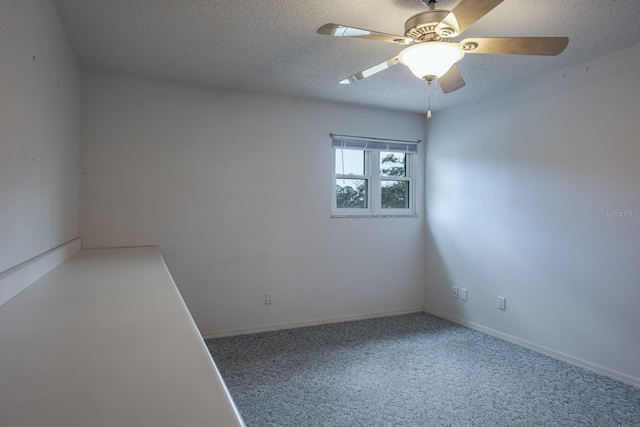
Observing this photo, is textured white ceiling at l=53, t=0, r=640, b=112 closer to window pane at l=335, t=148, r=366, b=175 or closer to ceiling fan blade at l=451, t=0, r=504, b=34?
ceiling fan blade at l=451, t=0, r=504, b=34

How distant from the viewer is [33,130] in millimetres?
1757

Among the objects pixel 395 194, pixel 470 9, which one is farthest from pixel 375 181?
pixel 470 9

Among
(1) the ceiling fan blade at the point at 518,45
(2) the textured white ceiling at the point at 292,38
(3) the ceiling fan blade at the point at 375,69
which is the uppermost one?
(2) the textured white ceiling at the point at 292,38

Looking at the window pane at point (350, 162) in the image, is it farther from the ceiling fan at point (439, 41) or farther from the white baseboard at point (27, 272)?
the white baseboard at point (27, 272)

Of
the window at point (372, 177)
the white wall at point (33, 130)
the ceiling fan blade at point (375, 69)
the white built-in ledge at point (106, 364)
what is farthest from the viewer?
the window at point (372, 177)

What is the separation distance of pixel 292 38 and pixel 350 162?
187 centimetres

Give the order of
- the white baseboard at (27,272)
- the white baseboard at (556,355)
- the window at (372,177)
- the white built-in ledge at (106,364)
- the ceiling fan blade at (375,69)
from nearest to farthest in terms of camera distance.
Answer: the white built-in ledge at (106,364), the white baseboard at (27,272), the ceiling fan blade at (375,69), the white baseboard at (556,355), the window at (372,177)

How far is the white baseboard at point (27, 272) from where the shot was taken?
133 cm

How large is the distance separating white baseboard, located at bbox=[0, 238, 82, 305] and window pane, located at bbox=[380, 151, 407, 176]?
316 centimetres

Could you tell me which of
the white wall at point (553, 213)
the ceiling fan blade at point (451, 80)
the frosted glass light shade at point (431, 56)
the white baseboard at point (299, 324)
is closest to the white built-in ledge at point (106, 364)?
the frosted glass light shade at point (431, 56)

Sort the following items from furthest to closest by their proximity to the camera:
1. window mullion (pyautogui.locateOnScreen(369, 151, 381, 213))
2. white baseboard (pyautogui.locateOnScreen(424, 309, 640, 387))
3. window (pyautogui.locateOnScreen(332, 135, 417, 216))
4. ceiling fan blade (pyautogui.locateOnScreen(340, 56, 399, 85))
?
window mullion (pyautogui.locateOnScreen(369, 151, 381, 213)) → window (pyautogui.locateOnScreen(332, 135, 417, 216)) → white baseboard (pyautogui.locateOnScreen(424, 309, 640, 387)) → ceiling fan blade (pyautogui.locateOnScreen(340, 56, 399, 85))

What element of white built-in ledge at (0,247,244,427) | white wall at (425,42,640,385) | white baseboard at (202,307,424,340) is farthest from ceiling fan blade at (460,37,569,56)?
white baseboard at (202,307,424,340)

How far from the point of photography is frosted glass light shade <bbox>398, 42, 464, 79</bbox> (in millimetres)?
1798

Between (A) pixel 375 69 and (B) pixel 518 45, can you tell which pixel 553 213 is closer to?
(B) pixel 518 45
